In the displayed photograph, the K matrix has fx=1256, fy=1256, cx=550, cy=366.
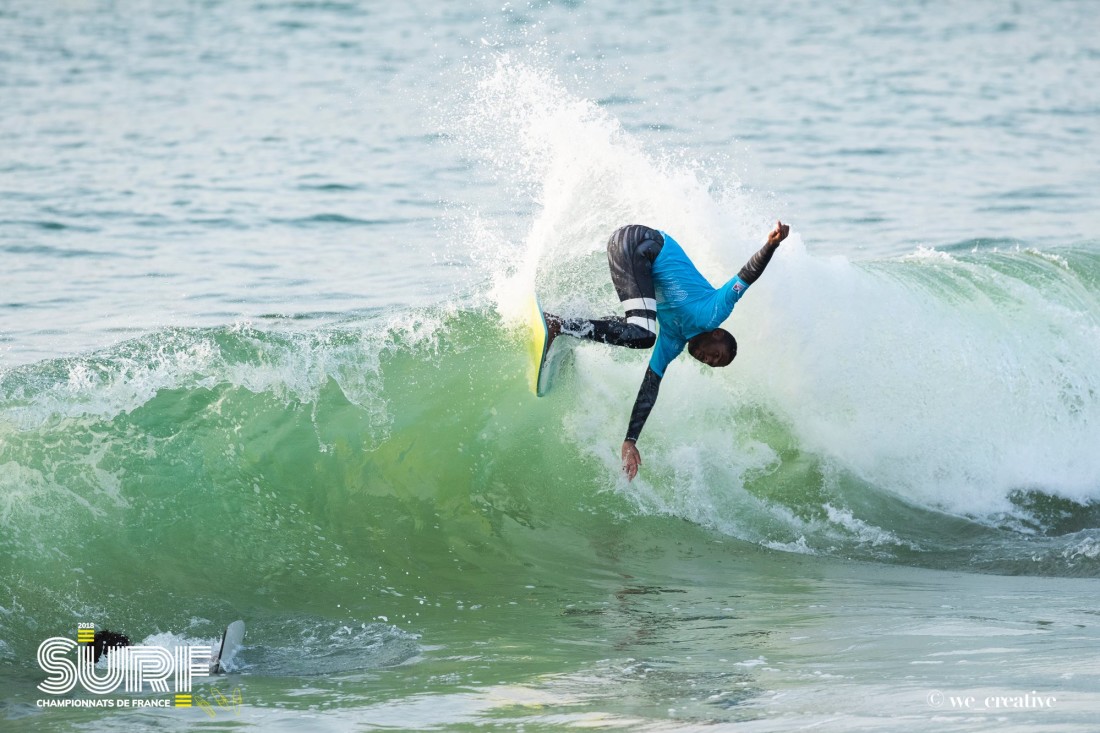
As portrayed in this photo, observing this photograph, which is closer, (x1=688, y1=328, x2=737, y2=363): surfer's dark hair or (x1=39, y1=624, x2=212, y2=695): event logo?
(x1=39, y1=624, x2=212, y2=695): event logo

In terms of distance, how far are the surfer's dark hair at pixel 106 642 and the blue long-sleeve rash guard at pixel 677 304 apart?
3489mm

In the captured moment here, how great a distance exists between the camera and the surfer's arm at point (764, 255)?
6992 millimetres

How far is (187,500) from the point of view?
8266 mm

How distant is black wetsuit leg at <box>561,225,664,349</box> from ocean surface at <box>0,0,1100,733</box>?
A: 147cm

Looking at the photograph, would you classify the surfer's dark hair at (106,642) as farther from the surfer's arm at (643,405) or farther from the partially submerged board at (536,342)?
the partially submerged board at (536,342)

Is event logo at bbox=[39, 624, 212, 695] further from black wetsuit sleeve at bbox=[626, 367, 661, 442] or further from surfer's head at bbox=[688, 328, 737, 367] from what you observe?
surfer's head at bbox=[688, 328, 737, 367]

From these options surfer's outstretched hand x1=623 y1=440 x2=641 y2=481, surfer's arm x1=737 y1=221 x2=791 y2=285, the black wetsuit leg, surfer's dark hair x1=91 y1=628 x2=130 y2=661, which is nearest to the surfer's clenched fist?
surfer's arm x1=737 y1=221 x2=791 y2=285

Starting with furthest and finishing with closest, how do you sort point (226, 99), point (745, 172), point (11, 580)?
point (226, 99)
point (745, 172)
point (11, 580)

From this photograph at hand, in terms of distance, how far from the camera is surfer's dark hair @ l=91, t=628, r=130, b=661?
6.54 m

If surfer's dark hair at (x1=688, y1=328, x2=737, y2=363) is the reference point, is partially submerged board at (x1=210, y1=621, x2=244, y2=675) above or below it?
below

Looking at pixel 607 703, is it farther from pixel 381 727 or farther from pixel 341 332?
pixel 341 332

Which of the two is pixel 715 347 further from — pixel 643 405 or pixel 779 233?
pixel 779 233

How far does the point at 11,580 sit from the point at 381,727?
3048 mm

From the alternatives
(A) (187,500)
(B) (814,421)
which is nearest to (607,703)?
(A) (187,500)
